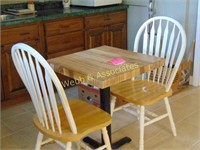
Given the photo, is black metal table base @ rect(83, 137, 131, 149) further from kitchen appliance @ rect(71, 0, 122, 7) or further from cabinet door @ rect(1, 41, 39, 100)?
kitchen appliance @ rect(71, 0, 122, 7)

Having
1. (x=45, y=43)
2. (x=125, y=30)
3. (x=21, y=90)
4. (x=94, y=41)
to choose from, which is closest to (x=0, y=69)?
(x=21, y=90)

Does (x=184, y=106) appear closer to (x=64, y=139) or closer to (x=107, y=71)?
(x=107, y=71)

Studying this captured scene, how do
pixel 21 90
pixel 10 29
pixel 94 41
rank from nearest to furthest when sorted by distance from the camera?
pixel 10 29, pixel 21 90, pixel 94 41

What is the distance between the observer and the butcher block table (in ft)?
5.73

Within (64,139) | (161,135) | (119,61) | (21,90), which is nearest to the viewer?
(64,139)

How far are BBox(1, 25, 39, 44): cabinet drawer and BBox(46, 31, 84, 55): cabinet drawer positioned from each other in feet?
0.59

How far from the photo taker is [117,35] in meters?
3.95

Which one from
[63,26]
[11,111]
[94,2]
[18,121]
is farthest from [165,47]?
[11,111]

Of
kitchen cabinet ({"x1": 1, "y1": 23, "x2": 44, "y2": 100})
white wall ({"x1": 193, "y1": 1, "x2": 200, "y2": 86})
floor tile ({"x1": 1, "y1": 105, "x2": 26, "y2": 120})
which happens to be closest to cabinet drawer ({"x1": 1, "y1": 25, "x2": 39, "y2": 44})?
kitchen cabinet ({"x1": 1, "y1": 23, "x2": 44, "y2": 100})

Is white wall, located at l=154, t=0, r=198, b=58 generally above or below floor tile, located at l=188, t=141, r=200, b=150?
above

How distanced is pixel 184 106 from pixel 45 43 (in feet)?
5.24

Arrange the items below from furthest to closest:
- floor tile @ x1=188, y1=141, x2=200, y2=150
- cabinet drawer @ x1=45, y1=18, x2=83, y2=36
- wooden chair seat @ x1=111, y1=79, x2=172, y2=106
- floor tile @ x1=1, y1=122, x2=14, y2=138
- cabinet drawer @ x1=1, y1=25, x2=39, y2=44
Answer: cabinet drawer @ x1=45, y1=18, x2=83, y2=36
cabinet drawer @ x1=1, y1=25, x2=39, y2=44
floor tile @ x1=1, y1=122, x2=14, y2=138
floor tile @ x1=188, y1=141, x2=200, y2=150
wooden chair seat @ x1=111, y1=79, x2=172, y2=106

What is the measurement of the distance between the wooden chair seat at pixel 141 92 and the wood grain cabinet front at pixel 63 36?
1145 millimetres

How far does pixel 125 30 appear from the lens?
13.3 ft
